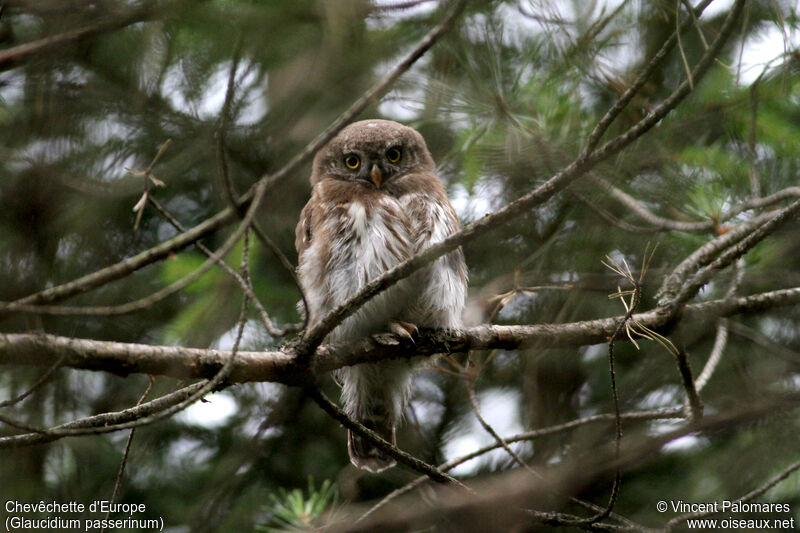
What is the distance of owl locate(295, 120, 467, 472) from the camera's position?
12.3 ft

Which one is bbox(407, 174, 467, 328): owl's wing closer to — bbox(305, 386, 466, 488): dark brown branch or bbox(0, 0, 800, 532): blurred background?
bbox(0, 0, 800, 532): blurred background

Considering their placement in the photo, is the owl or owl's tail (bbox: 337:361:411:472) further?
owl's tail (bbox: 337:361:411:472)

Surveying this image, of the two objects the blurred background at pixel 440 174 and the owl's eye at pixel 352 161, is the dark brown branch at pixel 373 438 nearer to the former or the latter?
the blurred background at pixel 440 174

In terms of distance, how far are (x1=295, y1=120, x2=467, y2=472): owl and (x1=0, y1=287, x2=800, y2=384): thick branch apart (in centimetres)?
17

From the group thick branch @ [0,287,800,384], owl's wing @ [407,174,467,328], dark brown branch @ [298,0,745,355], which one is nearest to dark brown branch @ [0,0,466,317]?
thick branch @ [0,287,800,384]

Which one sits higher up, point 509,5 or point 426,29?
point 426,29

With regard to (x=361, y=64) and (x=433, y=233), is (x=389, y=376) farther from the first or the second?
(x=361, y=64)

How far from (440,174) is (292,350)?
2483 mm

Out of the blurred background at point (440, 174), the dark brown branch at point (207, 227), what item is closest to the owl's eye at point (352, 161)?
the blurred background at point (440, 174)

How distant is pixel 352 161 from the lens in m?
4.39

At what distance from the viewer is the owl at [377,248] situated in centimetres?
374

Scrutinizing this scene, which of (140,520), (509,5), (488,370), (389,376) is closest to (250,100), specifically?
(509,5)

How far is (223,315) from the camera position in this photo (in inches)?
139

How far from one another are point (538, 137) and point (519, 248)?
0.78 m
